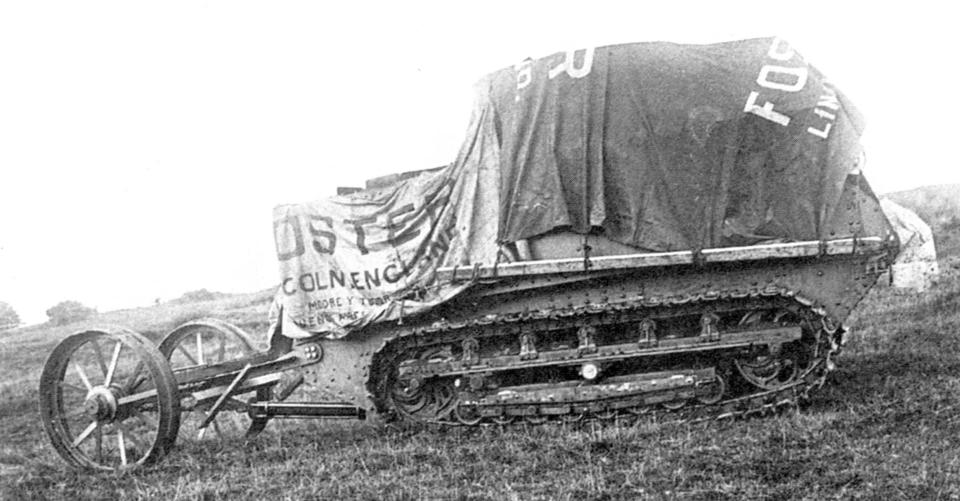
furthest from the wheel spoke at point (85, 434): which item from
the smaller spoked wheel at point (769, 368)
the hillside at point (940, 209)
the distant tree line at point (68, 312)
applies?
the distant tree line at point (68, 312)

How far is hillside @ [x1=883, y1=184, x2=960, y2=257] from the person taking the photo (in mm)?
19361

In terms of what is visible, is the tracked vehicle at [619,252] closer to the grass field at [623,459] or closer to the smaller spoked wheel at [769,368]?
the smaller spoked wheel at [769,368]

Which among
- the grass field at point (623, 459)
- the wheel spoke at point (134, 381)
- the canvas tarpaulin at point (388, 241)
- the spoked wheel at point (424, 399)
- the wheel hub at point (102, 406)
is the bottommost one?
the grass field at point (623, 459)

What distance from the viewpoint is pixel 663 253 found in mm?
7098

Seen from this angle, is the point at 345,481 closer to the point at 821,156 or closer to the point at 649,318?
the point at 649,318

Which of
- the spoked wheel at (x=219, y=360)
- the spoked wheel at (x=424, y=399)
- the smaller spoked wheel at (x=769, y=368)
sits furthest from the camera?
the spoked wheel at (x=219, y=360)

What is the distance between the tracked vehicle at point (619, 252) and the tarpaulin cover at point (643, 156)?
2 cm

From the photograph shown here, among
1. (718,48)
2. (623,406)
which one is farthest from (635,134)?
(623,406)

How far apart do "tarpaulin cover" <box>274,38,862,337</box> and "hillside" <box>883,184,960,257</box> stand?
40.5 feet

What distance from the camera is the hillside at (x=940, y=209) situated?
63.5 ft

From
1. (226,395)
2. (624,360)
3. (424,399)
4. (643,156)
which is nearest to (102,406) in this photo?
(226,395)

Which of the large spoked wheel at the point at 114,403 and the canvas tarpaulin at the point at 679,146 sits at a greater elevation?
the canvas tarpaulin at the point at 679,146

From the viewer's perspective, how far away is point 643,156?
23.8 feet

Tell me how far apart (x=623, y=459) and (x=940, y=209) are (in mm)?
21291
